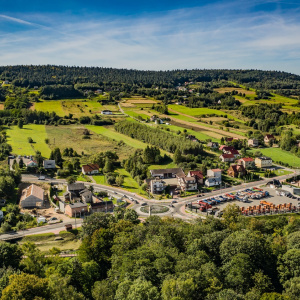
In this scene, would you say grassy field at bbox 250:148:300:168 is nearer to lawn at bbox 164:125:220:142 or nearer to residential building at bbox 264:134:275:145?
residential building at bbox 264:134:275:145

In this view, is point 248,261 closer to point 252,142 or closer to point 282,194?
point 282,194

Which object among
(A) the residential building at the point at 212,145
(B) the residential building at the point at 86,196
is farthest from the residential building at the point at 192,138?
(B) the residential building at the point at 86,196

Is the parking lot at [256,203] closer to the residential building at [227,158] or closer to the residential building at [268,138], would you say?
the residential building at [227,158]

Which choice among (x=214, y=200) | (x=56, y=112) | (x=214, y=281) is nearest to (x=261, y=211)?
(x=214, y=200)

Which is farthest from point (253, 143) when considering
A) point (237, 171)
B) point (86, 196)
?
point (86, 196)

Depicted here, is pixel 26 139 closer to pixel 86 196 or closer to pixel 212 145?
pixel 86 196

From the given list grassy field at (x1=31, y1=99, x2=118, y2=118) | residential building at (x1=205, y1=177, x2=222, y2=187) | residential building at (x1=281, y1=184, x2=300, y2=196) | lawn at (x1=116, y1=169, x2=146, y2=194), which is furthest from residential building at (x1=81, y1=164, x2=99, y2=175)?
grassy field at (x1=31, y1=99, x2=118, y2=118)
